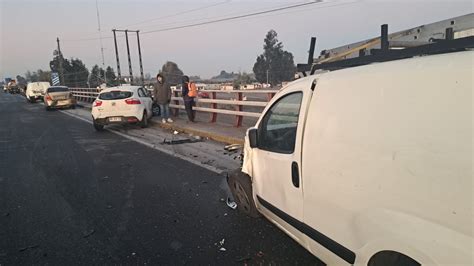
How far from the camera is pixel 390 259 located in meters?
2.13

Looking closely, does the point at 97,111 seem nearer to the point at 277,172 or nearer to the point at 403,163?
the point at 277,172

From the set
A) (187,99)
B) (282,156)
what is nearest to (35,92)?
(187,99)

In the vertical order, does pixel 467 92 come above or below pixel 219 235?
above

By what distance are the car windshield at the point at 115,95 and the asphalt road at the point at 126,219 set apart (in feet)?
17.4

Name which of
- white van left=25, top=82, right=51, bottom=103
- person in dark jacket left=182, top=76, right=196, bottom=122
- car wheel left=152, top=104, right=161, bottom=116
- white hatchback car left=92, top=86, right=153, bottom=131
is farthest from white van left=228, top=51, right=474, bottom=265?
white van left=25, top=82, right=51, bottom=103

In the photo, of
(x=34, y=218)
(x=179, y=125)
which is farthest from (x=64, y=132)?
(x=34, y=218)

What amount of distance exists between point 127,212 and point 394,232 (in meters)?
3.52

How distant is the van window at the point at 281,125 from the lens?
3137 millimetres

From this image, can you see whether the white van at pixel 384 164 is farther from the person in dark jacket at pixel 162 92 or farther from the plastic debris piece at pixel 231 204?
the person in dark jacket at pixel 162 92

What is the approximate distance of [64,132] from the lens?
12.8 meters

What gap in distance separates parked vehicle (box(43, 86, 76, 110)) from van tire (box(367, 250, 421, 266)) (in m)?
25.9

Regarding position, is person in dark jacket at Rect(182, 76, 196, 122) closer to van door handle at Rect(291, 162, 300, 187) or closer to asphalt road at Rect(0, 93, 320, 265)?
asphalt road at Rect(0, 93, 320, 265)

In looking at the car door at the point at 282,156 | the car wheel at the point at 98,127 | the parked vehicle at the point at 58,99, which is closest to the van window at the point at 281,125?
the car door at the point at 282,156

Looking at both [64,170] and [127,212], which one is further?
[64,170]
